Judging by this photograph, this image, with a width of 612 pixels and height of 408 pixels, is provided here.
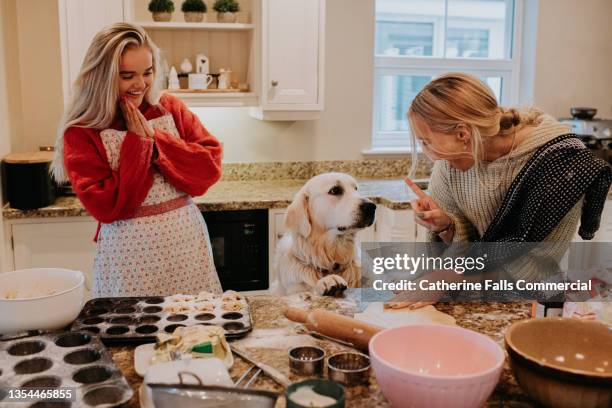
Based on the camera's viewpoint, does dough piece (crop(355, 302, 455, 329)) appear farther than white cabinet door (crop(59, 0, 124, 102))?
No

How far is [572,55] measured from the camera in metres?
4.35

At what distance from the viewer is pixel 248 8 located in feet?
12.5

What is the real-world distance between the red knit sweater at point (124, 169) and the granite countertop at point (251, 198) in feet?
3.30

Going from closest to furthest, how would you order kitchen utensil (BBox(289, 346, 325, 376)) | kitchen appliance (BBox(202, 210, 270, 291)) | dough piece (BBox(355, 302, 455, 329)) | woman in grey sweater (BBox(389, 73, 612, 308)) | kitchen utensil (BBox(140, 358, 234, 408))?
1. kitchen utensil (BBox(140, 358, 234, 408))
2. kitchen utensil (BBox(289, 346, 325, 376))
3. dough piece (BBox(355, 302, 455, 329))
4. woman in grey sweater (BBox(389, 73, 612, 308))
5. kitchen appliance (BBox(202, 210, 270, 291))

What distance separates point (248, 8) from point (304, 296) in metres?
2.47

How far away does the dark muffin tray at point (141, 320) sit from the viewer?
142 centimetres

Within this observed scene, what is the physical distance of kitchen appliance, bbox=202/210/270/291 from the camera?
3.46 meters

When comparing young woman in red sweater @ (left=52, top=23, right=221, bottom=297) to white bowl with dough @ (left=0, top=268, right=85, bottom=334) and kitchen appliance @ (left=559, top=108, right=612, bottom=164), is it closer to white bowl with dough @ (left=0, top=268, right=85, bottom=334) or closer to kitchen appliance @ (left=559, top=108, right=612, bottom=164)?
white bowl with dough @ (left=0, top=268, right=85, bottom=334)

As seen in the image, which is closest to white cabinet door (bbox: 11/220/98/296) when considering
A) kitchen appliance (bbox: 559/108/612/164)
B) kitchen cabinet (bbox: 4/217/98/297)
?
kitchen cabinet (bbox: 4/217/98/297)

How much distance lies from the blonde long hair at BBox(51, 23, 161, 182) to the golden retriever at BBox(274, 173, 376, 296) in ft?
2.42

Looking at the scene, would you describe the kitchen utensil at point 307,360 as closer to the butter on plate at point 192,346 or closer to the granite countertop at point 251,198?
the butter on plate at point 192,346

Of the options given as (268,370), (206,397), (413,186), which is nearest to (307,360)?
(268,370)

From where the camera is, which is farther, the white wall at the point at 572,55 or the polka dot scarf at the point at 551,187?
the white wall at the point at 572,55

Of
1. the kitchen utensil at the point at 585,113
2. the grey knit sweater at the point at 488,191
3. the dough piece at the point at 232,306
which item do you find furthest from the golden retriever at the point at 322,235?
the kitchen utensil at the point at 585,113
